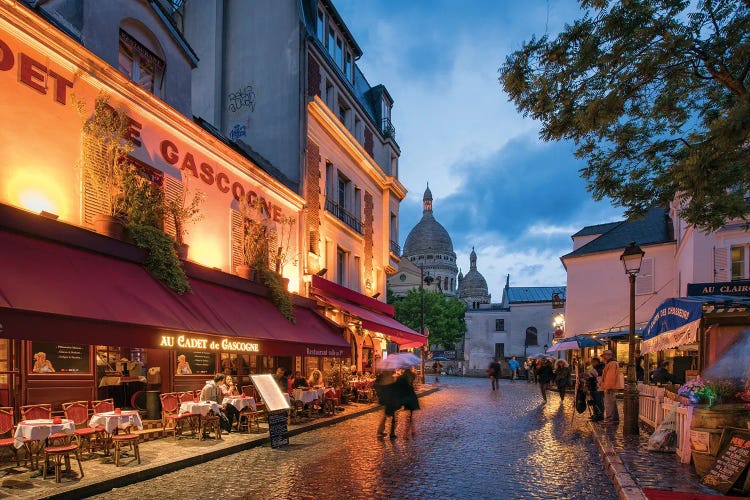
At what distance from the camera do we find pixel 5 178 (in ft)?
28.5

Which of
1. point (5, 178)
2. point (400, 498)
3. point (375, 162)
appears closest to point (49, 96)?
point (5, 178)

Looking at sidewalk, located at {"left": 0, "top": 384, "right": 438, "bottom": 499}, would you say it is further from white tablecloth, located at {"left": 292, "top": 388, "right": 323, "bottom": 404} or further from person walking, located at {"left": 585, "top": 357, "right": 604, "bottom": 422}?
person walking, located at {"left": 585, "top": 357, "right": 604, "bottom": 422}

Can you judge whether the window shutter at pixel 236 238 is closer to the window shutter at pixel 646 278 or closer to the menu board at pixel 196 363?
the menu board at pixel 196 363

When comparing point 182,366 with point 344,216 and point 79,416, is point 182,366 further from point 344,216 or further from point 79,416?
point 344,216

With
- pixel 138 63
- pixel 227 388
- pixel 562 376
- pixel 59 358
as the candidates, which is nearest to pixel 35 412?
pixel 59 358

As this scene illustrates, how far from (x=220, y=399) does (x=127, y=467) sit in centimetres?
392

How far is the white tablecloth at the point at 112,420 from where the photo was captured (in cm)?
886

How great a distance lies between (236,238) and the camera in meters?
15.4

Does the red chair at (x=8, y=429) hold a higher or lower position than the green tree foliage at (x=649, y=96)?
lower

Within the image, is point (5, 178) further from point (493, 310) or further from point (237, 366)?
point (493, 310)

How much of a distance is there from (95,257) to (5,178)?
177 centimetres

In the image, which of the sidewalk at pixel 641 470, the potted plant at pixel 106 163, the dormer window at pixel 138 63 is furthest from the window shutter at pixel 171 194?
the sidewalk at pixel 641 470

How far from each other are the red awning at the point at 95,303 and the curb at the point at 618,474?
275 inches

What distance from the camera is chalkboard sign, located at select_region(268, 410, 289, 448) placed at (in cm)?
1034
